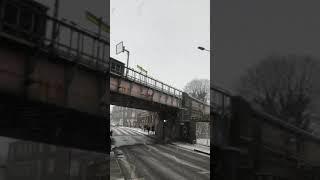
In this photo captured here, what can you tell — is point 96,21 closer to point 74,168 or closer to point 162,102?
point 74,168

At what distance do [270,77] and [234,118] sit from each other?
46.4 inches

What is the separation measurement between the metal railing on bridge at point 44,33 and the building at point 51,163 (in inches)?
117

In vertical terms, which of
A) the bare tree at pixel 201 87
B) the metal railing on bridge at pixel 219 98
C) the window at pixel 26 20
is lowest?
the metal railing on bridge at pixel 219 98

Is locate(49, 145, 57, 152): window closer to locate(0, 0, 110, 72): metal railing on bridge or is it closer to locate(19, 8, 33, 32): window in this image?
locate(0, 0, 110, 72): metal railing on bridge

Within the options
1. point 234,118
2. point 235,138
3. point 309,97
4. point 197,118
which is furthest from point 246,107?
point 197,118

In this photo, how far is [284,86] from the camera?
6.43 meters

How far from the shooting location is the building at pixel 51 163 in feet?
30.0

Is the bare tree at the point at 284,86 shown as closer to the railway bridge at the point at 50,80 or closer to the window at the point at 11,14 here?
the railway bridge at the point at 50,80

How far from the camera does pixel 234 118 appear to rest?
21.4ft

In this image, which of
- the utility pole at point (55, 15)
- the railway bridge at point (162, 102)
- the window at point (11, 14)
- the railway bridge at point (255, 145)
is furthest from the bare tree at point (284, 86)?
the railway bridge at point (162, 102)

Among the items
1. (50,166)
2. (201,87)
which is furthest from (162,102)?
(50,166)

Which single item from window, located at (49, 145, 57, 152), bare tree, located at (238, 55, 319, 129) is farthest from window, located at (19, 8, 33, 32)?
bare tree, located at (238, 55, 319, 129)

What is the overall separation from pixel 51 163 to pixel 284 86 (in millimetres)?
7433

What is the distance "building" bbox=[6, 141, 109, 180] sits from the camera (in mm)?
9133
